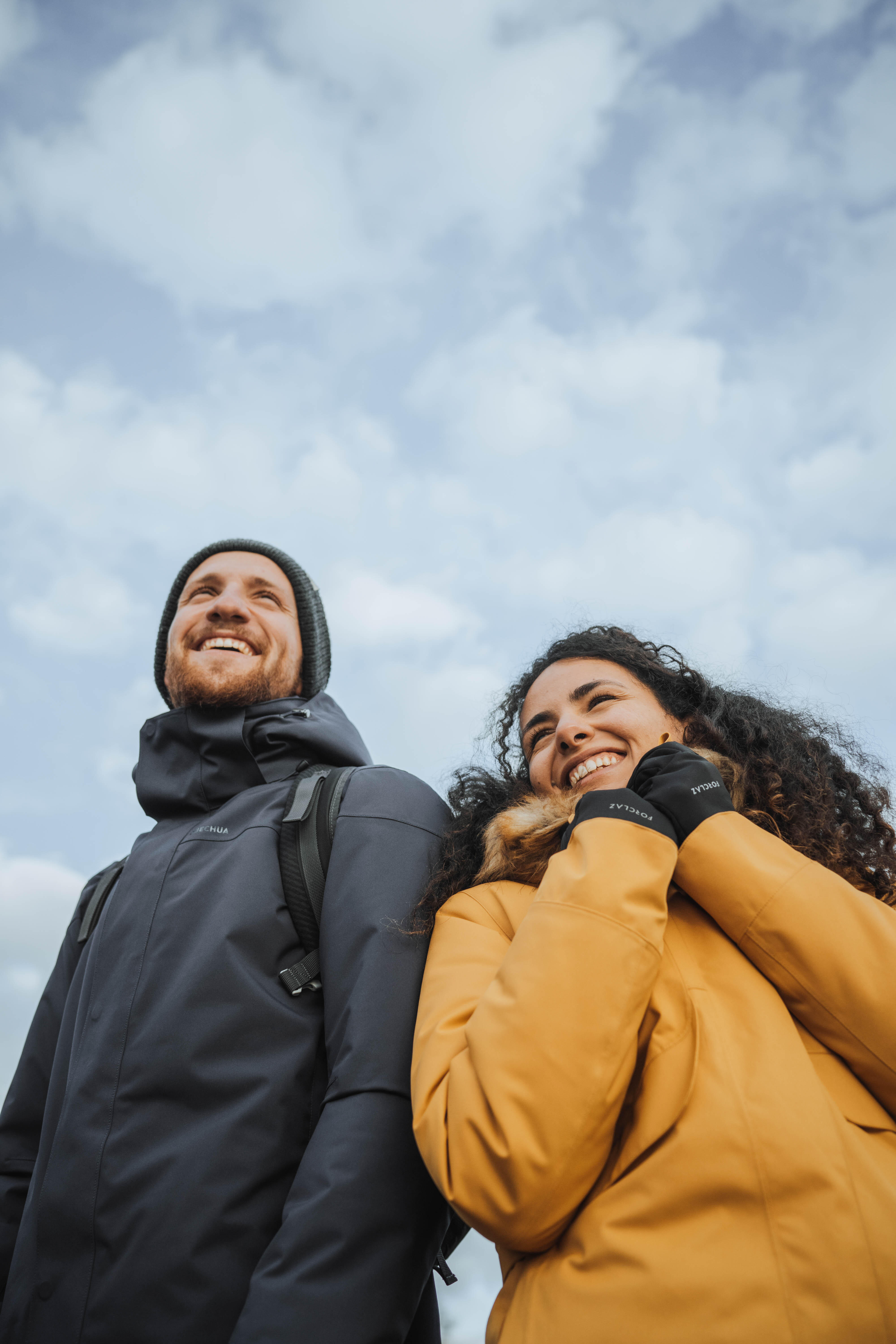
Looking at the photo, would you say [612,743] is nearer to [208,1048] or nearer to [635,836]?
[635,836]

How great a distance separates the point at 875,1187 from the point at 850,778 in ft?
6.50

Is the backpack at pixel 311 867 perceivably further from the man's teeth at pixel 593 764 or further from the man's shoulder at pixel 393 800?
the man's teeth at pixel 593 764

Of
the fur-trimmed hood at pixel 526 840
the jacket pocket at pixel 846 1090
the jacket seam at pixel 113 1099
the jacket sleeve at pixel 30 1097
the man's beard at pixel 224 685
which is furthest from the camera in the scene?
the man's beard at pixel 224 685

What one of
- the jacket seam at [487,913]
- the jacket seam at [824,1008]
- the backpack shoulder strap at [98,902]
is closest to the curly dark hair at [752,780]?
the jacket seam at [487,913]

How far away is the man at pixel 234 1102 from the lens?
2113mm

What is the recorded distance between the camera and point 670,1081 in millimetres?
1922

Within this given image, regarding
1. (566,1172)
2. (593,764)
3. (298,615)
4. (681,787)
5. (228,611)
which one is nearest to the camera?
(566,1172)

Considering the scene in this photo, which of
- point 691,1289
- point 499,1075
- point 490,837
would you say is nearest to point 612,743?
point 490,837

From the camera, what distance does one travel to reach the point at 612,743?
329 cm

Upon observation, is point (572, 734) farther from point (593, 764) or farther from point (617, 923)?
point (617, 923)

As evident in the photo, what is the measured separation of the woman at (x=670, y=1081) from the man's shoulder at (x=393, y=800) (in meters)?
0.43

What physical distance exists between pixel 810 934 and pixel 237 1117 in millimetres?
1698

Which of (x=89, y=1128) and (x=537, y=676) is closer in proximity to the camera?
(x=89, y=1128)

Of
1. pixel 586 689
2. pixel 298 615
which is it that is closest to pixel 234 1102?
pixel 586 689
